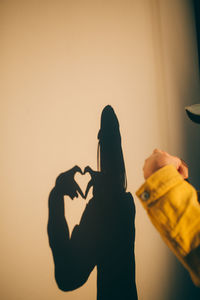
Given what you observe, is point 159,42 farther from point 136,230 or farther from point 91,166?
point 136,230

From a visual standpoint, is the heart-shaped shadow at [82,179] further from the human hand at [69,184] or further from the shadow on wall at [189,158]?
the shadow on wall at [189,158]

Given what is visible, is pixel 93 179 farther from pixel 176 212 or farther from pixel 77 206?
pixel 176 212

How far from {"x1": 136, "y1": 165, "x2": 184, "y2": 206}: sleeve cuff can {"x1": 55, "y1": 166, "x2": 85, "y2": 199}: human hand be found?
0.91ft

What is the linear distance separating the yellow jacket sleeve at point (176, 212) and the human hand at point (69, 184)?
28cm

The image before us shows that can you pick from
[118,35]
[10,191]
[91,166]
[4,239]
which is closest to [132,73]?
[118,35]

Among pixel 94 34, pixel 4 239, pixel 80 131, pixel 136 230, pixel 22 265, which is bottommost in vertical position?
pixel 136 230

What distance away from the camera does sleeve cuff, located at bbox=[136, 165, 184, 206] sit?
1.30ft

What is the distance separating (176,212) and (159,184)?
0.07m

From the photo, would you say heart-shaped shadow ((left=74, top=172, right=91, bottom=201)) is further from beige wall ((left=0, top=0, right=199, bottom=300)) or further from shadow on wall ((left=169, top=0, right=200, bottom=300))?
shadow on wall ((left=169, top=0, right=200, bottom=300))

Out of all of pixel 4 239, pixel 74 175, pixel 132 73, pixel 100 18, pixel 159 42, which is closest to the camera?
pixel 4 239

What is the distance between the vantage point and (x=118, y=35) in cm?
79

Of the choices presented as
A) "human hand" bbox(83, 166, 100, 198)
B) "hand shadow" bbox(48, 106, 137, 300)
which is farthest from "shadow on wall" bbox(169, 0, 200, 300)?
"human hand" bbox(83, 166, 100, 198)

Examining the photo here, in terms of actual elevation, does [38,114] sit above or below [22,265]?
above

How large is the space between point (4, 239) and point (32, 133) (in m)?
0.33
